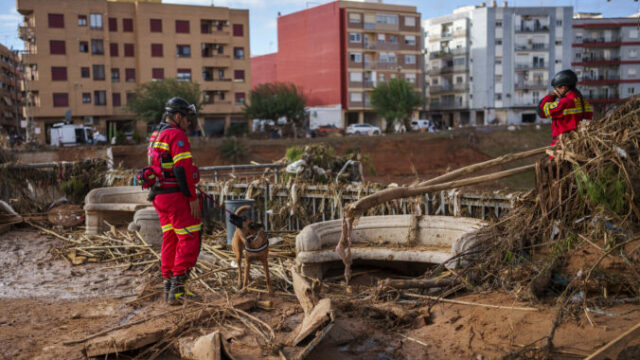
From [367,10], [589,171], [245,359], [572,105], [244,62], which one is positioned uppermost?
[367,10]

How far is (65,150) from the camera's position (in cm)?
4075

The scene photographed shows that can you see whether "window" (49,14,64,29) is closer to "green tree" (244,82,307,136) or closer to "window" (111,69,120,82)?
"window" (111,69,120,82)

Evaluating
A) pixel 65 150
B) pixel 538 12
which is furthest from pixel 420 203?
pixel 538 12

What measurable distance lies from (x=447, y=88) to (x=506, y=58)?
8384 millimetres

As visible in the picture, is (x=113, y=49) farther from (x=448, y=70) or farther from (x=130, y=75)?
(x=448, y=70)

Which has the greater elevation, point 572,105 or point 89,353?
A: point 572,105

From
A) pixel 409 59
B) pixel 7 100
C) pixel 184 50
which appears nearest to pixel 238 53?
pixel 184 50

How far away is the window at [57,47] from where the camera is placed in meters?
51.5

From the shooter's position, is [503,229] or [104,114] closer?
[503,229]

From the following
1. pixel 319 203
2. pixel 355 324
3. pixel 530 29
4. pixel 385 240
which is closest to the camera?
pixel 355 324

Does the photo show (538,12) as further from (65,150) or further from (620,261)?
(620,261)

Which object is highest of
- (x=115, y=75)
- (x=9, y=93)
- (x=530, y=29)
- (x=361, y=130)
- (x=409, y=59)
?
(x=530, y=29)

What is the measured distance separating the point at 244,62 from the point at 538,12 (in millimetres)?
40340

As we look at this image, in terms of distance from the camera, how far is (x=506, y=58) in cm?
7225
